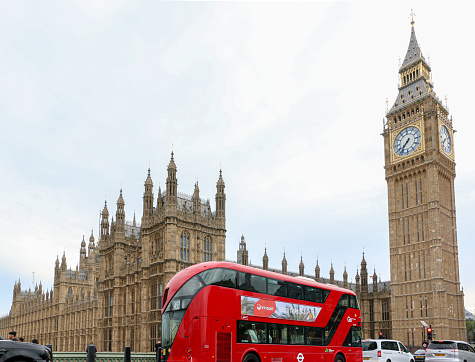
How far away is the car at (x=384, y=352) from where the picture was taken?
2864 centimetres

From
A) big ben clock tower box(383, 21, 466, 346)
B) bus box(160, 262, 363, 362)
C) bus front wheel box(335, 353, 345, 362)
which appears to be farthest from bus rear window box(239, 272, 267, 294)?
big ben clock tower box(383, 21, 466, 346)

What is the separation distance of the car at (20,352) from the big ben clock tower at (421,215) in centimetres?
6066

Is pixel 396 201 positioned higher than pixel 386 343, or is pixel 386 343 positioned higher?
pixel 396 201

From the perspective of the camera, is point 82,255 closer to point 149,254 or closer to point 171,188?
point 149,254

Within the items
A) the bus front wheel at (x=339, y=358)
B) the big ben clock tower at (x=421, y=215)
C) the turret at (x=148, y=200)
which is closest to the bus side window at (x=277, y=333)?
the bus front wheel at (x=339, y=358)

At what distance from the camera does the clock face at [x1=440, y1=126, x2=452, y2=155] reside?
7488cm

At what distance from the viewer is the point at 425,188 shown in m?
73.2

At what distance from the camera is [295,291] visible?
22.8m

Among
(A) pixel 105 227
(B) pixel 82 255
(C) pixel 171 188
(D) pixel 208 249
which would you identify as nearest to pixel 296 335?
(C) pixel 171 188

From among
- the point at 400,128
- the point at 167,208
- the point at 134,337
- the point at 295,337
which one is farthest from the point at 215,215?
the point at 400,128

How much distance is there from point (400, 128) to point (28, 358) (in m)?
73.3

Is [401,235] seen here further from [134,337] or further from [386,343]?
[386,343]

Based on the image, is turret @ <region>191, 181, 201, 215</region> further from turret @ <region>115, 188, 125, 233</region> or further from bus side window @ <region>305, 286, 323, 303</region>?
bus side window @ <region>305, 286, 323, 303</region>

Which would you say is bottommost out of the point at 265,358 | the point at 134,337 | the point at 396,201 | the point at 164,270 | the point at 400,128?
the point at 134,337
